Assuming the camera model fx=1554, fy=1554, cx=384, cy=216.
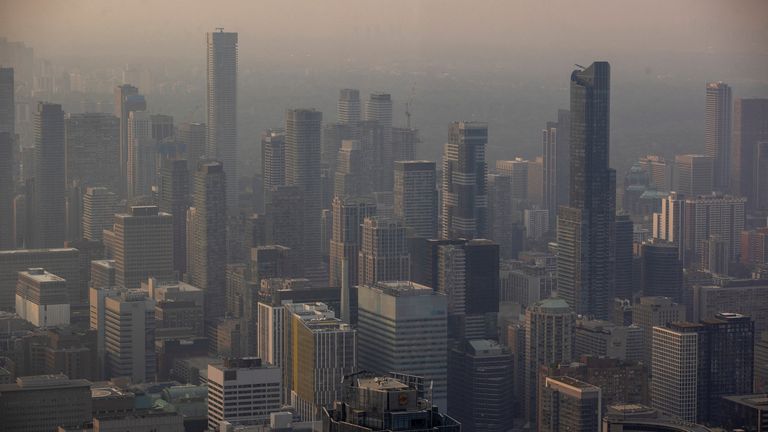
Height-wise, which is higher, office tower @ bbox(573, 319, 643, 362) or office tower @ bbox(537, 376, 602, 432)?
office tower @ bbox(573, 319, 643, 362)

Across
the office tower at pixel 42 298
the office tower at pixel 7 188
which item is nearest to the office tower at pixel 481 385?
the office tower at pixel 42 298

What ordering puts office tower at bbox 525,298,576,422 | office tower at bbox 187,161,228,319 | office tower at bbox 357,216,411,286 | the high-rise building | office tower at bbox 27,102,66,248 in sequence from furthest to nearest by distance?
the high-rise building < office tower at bbox 27,102,66,248 < office tower at bbox 187,161,228,319 < office tower at bbox 357,216,411,286 < office tower at bbox 525,298,576,422

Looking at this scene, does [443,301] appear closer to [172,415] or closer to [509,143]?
[172,415]

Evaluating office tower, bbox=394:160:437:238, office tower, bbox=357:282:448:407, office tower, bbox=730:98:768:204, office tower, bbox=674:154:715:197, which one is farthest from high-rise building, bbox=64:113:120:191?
office tower, bbox=730:98:768:204

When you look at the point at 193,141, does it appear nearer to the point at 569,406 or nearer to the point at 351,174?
the point at 351,174

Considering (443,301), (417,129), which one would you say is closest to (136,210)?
(417,129)

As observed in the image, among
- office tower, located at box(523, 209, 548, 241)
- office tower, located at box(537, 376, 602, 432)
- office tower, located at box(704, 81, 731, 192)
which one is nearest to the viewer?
office tower, located at box(537, 376, 602, 432)

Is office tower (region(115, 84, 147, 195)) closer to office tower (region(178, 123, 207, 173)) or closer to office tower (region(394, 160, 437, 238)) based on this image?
office tower (region(178, 123, 207, 173))

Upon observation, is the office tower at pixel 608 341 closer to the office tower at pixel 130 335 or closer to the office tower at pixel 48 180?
the office tower at pixel 130 335
